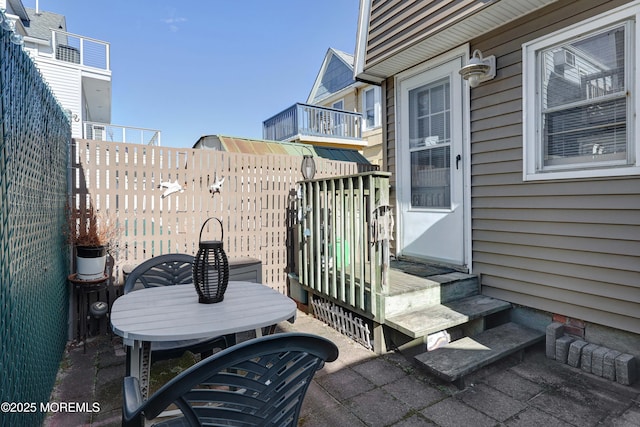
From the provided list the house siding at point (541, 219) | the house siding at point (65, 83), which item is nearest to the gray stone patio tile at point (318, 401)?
the house siding at point (541, 219)

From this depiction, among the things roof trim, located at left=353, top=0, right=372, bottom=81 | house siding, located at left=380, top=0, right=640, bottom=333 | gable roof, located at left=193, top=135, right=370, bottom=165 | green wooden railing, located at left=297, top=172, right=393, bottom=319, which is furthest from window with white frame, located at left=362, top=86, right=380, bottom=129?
green wooden railing, located at left=297, top=172, right=393, bottom=319

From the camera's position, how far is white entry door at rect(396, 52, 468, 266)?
3.50 m

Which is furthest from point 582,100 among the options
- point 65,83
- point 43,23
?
point 43,23

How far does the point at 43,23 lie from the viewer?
13367 mm

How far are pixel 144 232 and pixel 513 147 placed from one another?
352 cm

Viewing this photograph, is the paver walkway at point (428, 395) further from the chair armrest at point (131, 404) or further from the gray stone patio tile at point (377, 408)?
the chair armrest at point (131, 404)

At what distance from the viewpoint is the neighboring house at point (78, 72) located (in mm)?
9344

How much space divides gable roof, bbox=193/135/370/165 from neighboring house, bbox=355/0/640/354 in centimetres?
301

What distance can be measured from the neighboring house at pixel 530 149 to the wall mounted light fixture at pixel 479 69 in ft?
0.21

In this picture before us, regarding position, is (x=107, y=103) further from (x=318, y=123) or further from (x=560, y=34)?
(x=560, y=34)

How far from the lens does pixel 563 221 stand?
2709 millimetres

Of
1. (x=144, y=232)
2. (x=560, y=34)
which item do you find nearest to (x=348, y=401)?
(x=144, y=232)

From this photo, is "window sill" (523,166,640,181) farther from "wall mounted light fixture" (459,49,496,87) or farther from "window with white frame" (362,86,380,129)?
"window with white frame" (362,86,380,129)

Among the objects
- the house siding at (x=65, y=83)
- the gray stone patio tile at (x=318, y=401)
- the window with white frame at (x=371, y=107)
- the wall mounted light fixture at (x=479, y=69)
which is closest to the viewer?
the gray stone patio tile at (x=318, y=401)
